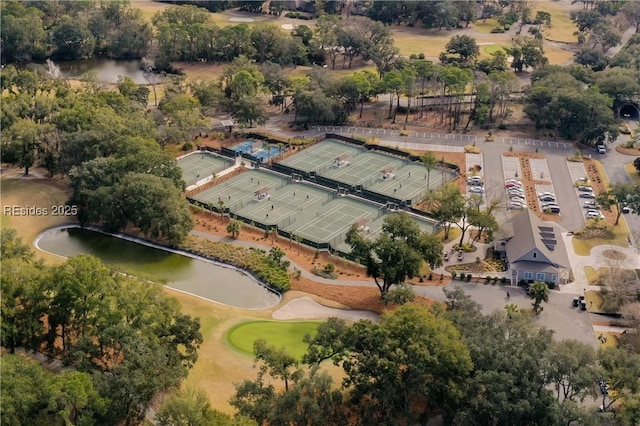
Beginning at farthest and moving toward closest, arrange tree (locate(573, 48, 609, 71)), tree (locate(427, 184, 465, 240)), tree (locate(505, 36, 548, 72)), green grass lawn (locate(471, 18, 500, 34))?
green grass lawn (locate(471, 18, 500, 34))
tree (locate(573, 48, 609, 71))
tree (locate(505, 36, 548, 72))
tree (locate(427, 184, 465, 240))

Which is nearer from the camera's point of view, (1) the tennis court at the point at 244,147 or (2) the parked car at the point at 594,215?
(2) the parked car at the point at 594,215

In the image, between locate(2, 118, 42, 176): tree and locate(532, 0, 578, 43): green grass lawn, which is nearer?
locate(2, 118, 42, 176): tree

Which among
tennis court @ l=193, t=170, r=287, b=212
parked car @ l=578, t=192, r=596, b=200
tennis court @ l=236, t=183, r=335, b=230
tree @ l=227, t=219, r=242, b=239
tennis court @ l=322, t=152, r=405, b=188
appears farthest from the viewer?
tennis court @ l=322, t=152, r=405, b=188

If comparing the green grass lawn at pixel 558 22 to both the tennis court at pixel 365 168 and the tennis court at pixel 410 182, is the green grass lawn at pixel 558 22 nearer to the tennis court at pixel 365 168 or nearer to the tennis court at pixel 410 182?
the tennis court at pixel 365 168

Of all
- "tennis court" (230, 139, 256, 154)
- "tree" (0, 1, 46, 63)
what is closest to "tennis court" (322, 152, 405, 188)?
"tennis court" (230, 139, 256, 154)

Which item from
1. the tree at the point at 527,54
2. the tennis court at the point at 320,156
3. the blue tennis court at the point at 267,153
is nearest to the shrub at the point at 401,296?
the tennis court at the point at 320,156

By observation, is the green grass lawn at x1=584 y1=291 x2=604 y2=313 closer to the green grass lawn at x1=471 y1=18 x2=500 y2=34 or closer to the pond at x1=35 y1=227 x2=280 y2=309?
the pond at x1=35 y1=227 x2=280 y2=309

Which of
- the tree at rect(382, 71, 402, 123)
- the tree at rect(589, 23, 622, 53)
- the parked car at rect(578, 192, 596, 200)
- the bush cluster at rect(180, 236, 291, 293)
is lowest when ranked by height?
the bush cluster at rect(180, 236, 291, 293)
